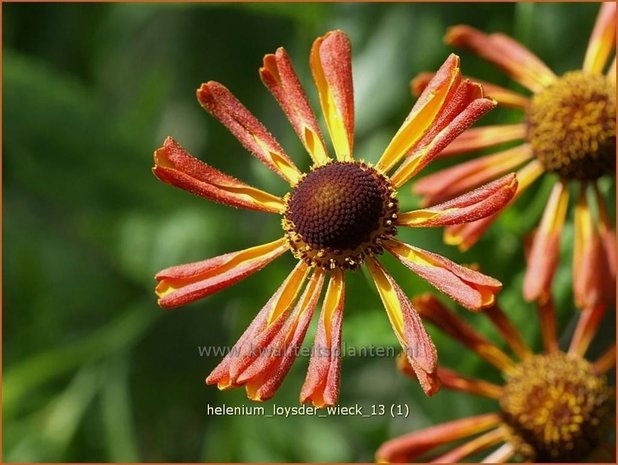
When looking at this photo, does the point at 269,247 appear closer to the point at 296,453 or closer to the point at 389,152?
the point at 389,152

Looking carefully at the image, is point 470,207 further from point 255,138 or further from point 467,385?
point 467,385

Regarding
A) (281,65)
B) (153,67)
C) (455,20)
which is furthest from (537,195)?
(153,67)

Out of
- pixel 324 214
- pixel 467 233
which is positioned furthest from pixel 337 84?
pixel 467 233

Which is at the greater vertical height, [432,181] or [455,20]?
[455,20]

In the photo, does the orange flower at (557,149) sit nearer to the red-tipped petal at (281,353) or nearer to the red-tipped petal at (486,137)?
the red-tipped petal at (486,137)

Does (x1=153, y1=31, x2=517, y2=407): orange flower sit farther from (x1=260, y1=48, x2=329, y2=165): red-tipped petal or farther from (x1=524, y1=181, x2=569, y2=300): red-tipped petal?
(x1=524, y1=181, x2=569, y2=300): red-tipped petal

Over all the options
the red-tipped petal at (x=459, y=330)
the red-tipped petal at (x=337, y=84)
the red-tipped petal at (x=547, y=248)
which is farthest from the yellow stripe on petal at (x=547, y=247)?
the red-tipped petal at (x=337, y=84)
